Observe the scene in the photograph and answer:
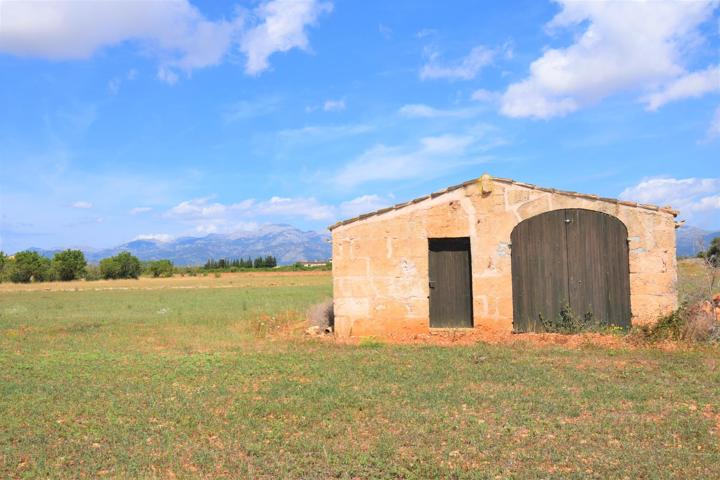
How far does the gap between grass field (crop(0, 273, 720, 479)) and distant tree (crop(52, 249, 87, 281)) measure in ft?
212

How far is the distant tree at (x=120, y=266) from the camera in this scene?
249 feet

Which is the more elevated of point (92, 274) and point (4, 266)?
point (4, 266)

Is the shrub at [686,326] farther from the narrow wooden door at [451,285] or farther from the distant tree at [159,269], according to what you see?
the distant tree at [159,269]

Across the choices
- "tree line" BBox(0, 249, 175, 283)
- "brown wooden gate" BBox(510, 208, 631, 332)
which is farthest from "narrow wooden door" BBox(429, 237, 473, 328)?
"tree line" BBox(0, 249, 175, 283)

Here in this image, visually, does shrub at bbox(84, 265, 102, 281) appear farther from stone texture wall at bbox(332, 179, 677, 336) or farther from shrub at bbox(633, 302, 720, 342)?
shrub at bbox(633, 302, 720, 342)

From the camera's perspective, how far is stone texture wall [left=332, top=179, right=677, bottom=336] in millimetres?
13883

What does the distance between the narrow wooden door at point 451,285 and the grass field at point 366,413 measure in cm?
180

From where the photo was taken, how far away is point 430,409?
308 inches

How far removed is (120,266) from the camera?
7600cm

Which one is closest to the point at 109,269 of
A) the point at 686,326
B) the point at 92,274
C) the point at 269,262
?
the point at 92,274

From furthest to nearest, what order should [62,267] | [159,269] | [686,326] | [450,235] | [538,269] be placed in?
1. [159,269]
2. [62,267]
3. [450,235]
4. [538,269]
5. [686,326]

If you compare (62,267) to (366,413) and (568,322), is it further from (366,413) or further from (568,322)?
(366,413)

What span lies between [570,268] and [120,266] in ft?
236

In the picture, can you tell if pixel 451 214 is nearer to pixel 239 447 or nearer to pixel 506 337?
pixel 506 337
